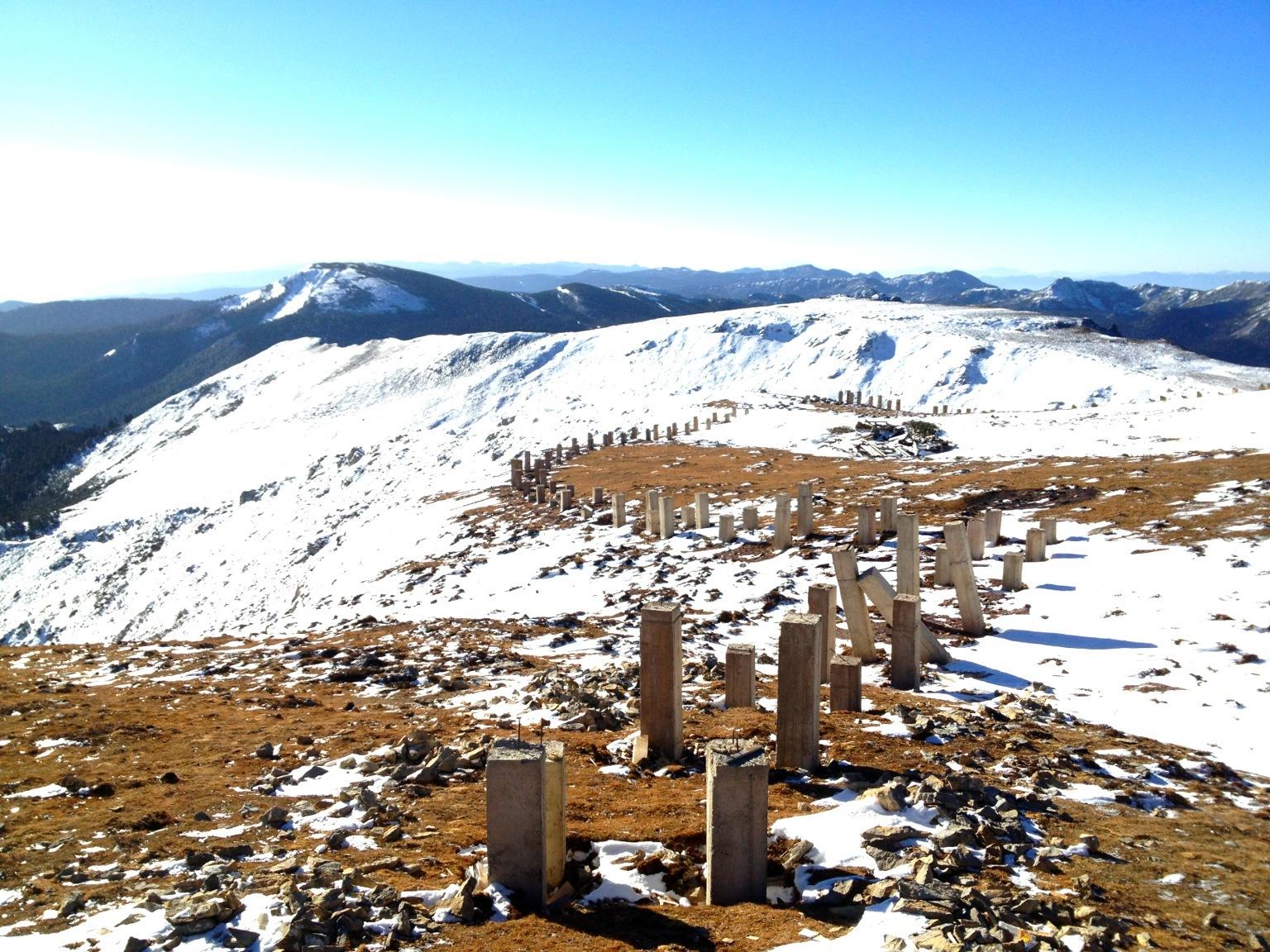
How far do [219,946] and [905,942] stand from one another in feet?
11.6

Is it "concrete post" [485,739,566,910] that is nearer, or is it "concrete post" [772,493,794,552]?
"concrete post" [485,739,566,910]

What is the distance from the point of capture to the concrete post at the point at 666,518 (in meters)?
17.8

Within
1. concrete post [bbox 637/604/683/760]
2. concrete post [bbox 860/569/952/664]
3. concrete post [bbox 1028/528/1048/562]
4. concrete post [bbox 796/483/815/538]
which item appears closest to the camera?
concrete post [bbox 637/604/683/760]

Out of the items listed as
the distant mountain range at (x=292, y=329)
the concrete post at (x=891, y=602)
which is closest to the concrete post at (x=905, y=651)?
the concrete post at (x=891, y=602)

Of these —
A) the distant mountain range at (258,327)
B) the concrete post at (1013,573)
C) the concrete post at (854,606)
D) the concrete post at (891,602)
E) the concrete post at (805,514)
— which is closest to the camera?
the concrete post at (891,602)

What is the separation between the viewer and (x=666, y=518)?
17.9 meters

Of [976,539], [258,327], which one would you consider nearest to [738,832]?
[976,539]

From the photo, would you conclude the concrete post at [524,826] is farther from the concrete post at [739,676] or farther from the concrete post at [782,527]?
the concrete post at [782,527]

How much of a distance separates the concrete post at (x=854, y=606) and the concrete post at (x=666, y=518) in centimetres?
811

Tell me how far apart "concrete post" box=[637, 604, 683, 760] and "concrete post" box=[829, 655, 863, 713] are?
71.8 inches

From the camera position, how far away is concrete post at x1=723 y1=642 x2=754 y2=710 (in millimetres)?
7781

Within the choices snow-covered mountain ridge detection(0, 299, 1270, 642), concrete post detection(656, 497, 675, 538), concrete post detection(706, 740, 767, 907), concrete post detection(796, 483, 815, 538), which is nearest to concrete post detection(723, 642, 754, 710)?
concrete post detection(706, 740, 767, 907)

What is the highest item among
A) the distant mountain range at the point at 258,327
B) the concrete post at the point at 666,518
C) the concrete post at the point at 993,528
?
the distant mountain range at the point at 258,327

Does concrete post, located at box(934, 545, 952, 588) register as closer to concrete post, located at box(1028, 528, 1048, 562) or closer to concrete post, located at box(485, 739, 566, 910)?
concrete post, located at box(1028, 528, 1048, 562)
